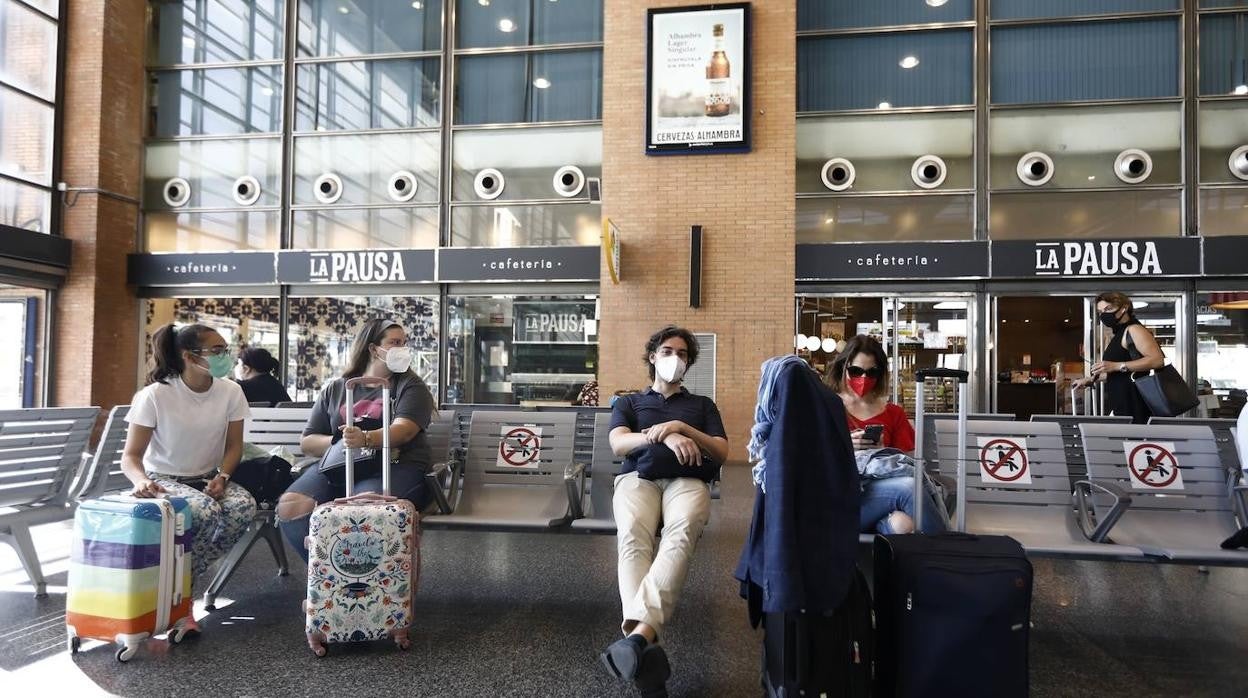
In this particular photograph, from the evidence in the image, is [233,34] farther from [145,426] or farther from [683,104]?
[145,426]

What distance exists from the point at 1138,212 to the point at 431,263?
31.6ft

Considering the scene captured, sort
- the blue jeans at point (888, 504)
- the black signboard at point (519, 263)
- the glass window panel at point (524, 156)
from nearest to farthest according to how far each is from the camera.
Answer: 1. the blue jeans at point (888, 504)
2. the black signboard at point (519, 263)
3. the glass window panel at point (524, 156)

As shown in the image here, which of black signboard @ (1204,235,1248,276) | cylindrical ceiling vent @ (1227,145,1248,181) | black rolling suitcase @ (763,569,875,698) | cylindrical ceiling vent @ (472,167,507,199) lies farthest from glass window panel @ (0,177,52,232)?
cylindrical ceiling vent @ (1227,145,1248,181)

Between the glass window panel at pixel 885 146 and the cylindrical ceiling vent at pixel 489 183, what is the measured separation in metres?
4.43

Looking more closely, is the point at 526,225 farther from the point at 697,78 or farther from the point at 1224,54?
the point at 1224,54

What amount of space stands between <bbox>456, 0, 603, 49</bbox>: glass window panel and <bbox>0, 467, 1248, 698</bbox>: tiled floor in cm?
896

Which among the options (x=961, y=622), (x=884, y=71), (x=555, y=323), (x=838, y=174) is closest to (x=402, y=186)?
(x=555, y=323)

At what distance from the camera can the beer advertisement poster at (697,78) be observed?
973 cm

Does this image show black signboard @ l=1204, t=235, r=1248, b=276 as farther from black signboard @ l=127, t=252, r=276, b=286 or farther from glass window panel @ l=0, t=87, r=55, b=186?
glass window panel @ l=0, t=87, r=55, b=186

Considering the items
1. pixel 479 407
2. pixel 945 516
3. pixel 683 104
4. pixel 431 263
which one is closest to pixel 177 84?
pixel 431 263

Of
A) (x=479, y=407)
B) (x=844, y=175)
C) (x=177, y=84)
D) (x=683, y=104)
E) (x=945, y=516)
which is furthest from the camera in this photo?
(x=177, y=84)

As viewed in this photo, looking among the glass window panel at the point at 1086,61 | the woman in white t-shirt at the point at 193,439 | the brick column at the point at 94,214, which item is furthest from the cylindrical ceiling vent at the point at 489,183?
the woman in white t-shirt at the point at 193,439

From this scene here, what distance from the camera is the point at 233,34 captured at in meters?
12.2

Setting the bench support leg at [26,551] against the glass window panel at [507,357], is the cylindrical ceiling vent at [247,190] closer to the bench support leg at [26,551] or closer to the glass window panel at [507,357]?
the glass window panel at [507,357]
